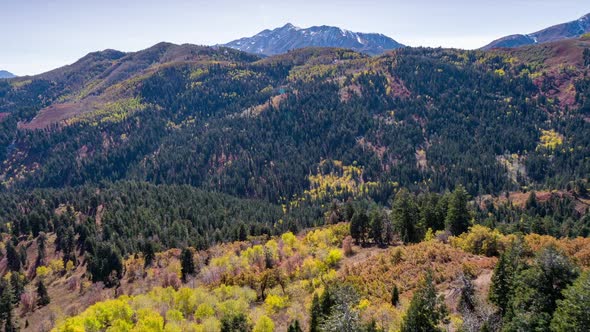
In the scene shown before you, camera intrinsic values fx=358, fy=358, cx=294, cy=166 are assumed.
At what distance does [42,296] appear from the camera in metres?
124

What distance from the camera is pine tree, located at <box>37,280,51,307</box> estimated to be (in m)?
124

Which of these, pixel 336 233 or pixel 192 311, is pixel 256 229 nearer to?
pixel 336 233

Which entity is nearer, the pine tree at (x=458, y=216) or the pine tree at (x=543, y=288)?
the pine tree at (x=543, y=288)

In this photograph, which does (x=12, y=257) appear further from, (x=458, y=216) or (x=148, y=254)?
(x=458, y=216)

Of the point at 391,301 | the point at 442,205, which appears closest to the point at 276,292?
the point at 391,301

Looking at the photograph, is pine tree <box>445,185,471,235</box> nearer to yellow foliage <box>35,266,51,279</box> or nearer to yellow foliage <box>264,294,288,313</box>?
yellow foliage <box>264,294,288,313</box>

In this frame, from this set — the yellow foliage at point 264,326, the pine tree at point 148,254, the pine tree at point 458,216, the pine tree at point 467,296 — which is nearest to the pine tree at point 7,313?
the pine tree at point 148,254

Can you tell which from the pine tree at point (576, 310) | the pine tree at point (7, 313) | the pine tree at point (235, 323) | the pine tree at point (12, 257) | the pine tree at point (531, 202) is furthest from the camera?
the pine tree at point (531, 202)

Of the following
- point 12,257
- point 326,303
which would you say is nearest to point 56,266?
A: point 12,257

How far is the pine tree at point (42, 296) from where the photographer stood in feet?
405

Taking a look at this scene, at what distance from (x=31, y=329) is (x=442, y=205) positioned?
131 meters

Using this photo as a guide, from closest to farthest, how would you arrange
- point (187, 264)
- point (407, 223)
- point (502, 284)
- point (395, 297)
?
point (502, 284)
point (395, 297)
point (407, 223)
point (187, 264)

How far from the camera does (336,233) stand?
396 feet

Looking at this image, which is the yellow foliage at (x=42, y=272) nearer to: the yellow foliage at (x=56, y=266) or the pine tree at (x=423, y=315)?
the yellow foliage at (x=56, y=266)
